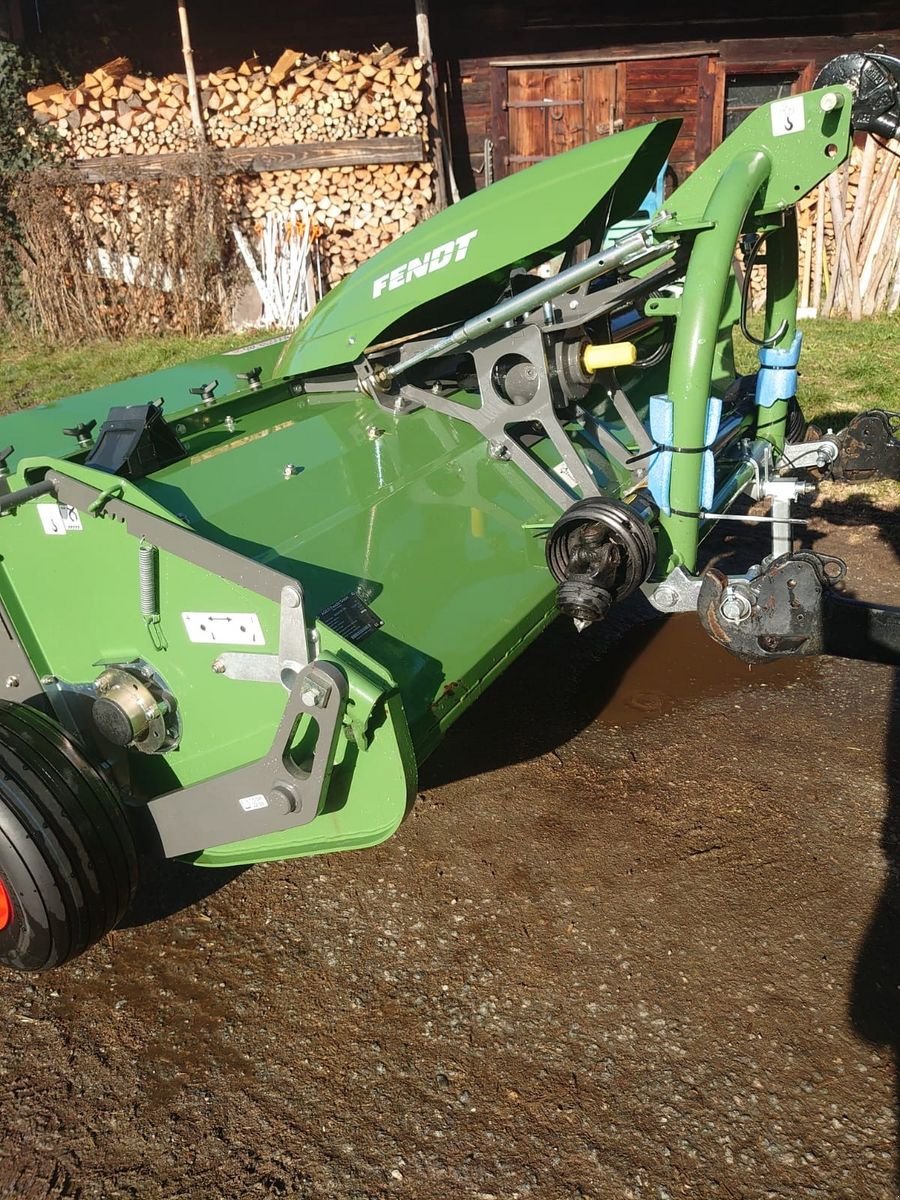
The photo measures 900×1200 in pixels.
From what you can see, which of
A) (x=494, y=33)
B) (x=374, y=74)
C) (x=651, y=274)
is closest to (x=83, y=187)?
Answer: (x=374, y=74)

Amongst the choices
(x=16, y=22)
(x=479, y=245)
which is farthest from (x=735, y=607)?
(x=16, y=22)

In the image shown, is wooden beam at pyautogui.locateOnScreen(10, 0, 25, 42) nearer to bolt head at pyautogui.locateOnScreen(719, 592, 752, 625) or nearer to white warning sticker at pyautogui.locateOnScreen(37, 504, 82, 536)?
white warning sticker at pyautogui.locateOnScreen(37, 504, 82, 536)

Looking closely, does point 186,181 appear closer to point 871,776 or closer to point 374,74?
point 374,74

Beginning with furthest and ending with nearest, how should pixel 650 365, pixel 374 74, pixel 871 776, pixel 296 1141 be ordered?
1. pixel 374 74
2. pixel 650 365
3. pixel 871 776
4. pixel 296 1141

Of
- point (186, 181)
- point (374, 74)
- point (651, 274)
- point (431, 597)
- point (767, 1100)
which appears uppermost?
point (374, 74)

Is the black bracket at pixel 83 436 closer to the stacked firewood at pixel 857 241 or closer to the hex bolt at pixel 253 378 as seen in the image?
the hex bolt at pixel 253 378

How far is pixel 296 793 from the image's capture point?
2295mm

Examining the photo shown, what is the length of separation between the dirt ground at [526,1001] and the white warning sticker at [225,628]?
947mm

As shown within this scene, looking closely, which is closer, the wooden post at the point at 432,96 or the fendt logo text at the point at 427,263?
the fendt logo text at the point at 427,263

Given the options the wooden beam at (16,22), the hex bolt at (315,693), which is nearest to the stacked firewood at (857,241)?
the wooden beam at (16,22)

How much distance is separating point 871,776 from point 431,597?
1.63 meters

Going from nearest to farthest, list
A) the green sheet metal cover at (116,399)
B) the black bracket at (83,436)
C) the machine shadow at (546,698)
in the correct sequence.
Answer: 1. the black bracket at (83,436)
2. the green sheet metal cover at (116,399)
3. the machine shadow at (546,698)

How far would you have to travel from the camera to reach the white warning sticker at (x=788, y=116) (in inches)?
113

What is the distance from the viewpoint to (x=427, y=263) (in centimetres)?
356
